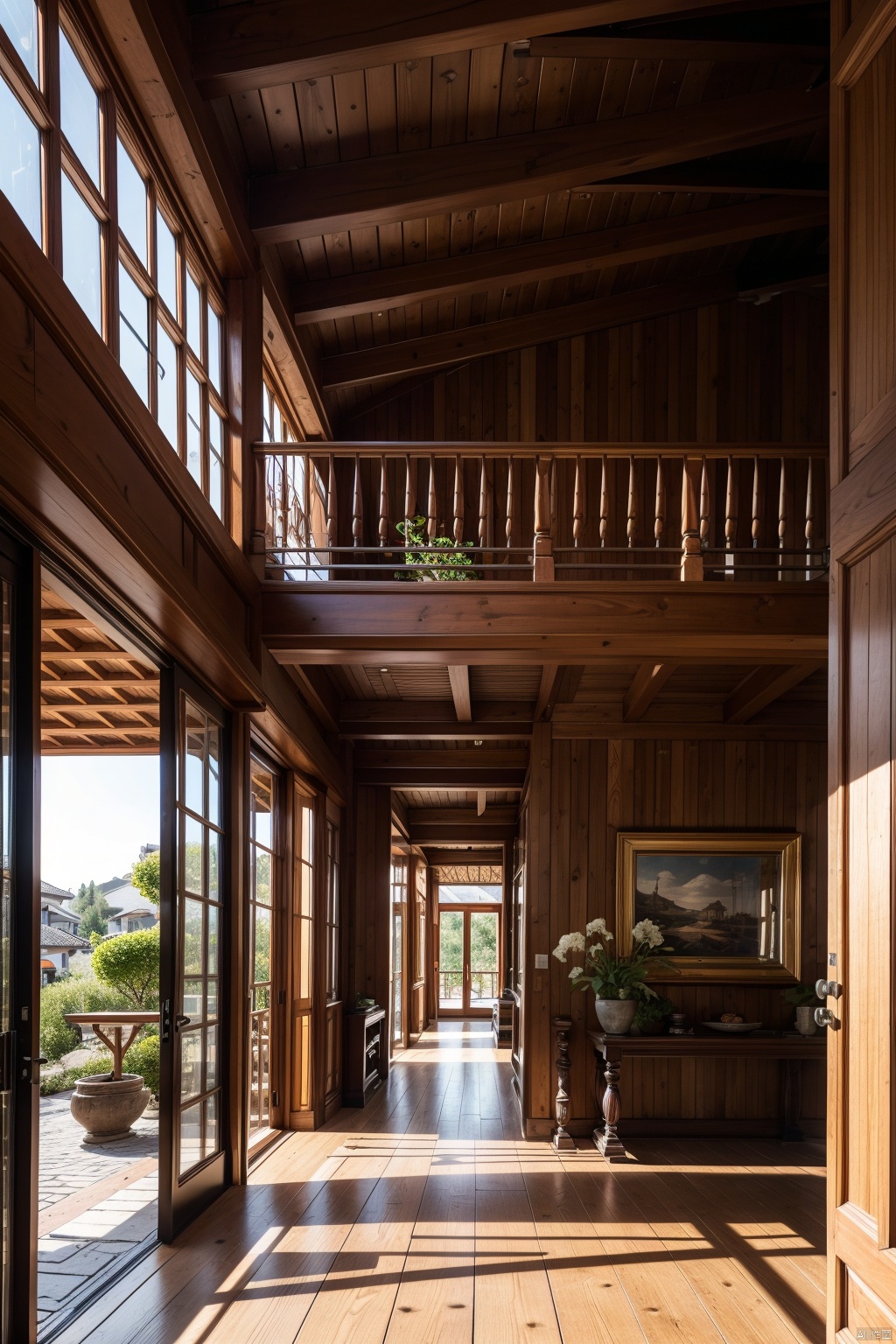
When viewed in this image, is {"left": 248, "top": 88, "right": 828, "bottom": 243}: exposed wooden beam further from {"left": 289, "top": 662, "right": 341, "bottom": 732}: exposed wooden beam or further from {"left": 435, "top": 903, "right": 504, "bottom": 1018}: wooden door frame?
{"left": 435, "top": 903, "right": 504, "bottom": 1018}: wooden door frame

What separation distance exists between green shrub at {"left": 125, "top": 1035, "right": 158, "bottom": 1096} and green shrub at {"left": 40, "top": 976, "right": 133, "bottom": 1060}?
0.53 m

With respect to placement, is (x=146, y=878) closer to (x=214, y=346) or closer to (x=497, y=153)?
(x=214, y=346)

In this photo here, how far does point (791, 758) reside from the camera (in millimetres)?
7609

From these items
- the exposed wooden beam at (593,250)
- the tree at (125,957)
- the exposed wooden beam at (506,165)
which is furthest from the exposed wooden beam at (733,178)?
the tree at (125,957)

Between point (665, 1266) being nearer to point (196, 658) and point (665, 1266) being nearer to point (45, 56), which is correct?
point (196, 658)

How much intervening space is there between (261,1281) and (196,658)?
2.38 m

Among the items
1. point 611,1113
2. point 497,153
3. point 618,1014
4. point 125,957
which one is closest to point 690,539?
point 497,153

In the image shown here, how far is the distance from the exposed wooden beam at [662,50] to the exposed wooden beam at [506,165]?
277mm

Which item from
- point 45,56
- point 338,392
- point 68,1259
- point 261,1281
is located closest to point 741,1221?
point 261,1281

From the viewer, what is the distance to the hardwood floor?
145 inches

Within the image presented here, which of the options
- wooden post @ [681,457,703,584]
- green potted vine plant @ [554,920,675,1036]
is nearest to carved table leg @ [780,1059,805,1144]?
green potted vine plant @ [554,920,675,1036]

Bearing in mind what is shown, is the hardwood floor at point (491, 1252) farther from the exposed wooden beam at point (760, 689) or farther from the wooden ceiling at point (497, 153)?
the wooden ceiling at point (497, 153)

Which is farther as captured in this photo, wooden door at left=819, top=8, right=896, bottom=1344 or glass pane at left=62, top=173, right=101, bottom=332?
glass pane at left=62, top=173, right=101, bottom=332

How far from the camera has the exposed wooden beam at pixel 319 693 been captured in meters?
6.58
